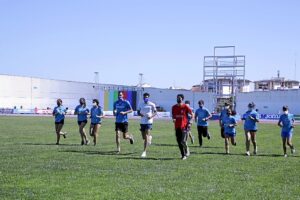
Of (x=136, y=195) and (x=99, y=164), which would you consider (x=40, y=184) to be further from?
(x=99, y=164)

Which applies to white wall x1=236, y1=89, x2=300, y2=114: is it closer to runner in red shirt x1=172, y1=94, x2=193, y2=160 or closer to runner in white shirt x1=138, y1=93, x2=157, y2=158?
runner in white shirt x1=138, y1=93, x2=157, y2=158

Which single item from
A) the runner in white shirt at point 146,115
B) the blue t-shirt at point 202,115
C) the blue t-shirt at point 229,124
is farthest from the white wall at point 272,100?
the runner in white shirt at point 146,115

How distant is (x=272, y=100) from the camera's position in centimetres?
8112

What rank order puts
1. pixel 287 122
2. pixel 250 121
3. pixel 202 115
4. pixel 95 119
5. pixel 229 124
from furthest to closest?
1. pixel 202 115
2. pixel 95 119
3. pixel 229 124
4. pixel 250 121
5. pixel 287 122

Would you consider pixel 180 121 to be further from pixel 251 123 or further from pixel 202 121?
pixel 202 121

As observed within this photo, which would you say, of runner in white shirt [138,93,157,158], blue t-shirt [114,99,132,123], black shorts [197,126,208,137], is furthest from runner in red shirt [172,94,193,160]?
black shorts [197,126,208,137]

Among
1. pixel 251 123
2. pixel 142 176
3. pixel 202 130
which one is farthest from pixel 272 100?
pixel 142 176

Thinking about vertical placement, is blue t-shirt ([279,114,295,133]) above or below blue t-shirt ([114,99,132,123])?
below

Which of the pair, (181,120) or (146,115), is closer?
(181,120)

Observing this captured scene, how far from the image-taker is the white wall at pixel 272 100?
7775 cm

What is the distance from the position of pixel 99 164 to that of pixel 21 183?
365 centimetres

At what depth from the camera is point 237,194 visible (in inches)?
381

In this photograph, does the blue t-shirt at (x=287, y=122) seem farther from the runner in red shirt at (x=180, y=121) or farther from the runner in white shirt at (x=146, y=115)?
the runner in white shirt at (x=146, y=115)

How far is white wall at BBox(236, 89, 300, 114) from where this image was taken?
77.8 m
